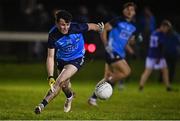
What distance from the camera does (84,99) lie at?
19344 millimetres

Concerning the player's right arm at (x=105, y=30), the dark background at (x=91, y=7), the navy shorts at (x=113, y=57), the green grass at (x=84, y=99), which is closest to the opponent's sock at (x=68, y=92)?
the green grass at (x=84, y=99)

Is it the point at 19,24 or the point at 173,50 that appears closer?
the point at 173,50

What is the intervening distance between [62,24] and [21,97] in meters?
5.50


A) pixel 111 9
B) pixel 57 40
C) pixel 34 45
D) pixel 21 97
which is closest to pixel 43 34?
pixel 34 45

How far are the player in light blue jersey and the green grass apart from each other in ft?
2.44

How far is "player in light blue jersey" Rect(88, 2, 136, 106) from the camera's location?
18.6 meters

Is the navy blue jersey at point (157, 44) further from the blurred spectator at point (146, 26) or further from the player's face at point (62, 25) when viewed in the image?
the player's face at point (62, 25)

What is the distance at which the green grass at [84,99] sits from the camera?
14607mm

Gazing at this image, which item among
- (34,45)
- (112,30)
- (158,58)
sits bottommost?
(34,45)

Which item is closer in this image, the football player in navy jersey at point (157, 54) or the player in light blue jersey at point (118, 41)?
the player in light blue jersey at point (118, 41)

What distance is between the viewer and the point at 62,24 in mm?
14352

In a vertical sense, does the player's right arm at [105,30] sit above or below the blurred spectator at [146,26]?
above

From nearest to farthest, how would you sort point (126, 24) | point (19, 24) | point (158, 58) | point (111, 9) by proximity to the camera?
→ point (126, 24), point (158, 58), point (19, 24), point (111, 9)

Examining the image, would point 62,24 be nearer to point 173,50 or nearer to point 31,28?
point 173,50
